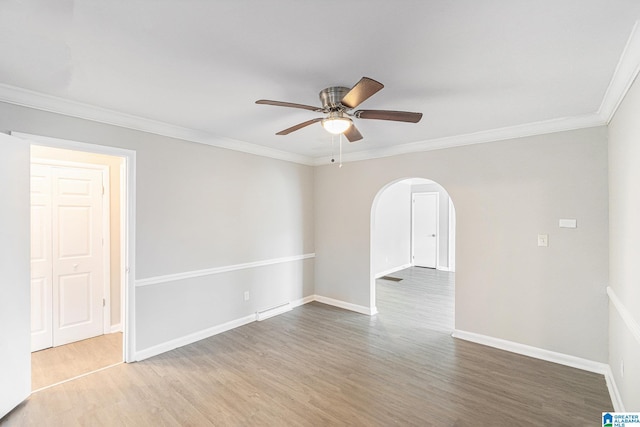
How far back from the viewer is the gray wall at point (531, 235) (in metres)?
2.82

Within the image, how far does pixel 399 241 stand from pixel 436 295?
8.29 ft

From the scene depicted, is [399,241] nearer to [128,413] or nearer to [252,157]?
[252,157]

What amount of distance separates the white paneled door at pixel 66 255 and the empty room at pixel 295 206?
2 centimetres

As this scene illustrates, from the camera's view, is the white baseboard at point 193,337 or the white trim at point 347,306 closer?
the white baseboard at point 193,337

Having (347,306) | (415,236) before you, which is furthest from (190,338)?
(415,236)

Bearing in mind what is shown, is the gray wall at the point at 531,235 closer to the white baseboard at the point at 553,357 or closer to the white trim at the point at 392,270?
the white baseboard at the point at 553,357

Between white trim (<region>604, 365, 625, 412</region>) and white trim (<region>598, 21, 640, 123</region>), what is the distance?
225 cm

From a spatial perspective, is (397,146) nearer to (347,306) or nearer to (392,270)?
(347,306)

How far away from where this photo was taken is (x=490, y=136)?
10.9 ft

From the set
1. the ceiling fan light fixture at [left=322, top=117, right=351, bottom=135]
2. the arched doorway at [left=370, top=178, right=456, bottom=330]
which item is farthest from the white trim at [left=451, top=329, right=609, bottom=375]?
the ceiling fan light fixture at [left=322, top=117, right=351, bottom=135]

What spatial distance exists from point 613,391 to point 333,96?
3.29m

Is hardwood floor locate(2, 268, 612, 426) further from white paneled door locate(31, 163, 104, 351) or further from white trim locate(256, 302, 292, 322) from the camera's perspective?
white paneled door locate(31, 163, 104, 351)

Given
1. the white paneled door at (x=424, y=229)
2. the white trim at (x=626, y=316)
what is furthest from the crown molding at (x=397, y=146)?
the white paneled door at (x=424, y=229)

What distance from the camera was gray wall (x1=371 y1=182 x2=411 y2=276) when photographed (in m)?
6.95
